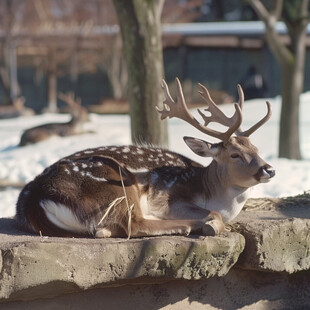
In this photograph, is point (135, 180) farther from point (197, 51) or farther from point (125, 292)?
point (197, 51)

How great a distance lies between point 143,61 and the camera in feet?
25.5

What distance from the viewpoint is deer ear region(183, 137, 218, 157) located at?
469cm

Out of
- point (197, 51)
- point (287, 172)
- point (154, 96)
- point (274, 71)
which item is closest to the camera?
point (154, 96)

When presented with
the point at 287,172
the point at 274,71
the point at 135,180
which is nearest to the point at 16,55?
the point at 274,71

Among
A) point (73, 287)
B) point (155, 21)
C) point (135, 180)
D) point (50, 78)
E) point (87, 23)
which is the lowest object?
point (50, 78)

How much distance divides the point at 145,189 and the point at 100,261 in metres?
0.73

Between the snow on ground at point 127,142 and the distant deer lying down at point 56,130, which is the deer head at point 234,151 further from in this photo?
the distant deer lying down at point 56,130

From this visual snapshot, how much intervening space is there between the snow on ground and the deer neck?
2.14 meters

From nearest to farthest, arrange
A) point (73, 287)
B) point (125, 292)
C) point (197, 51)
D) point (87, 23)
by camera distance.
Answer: point (73, 287) < point (125, 292) < point (197, 51) < point (87, 23)

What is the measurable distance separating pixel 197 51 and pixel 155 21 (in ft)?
59.5

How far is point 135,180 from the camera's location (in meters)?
4.63

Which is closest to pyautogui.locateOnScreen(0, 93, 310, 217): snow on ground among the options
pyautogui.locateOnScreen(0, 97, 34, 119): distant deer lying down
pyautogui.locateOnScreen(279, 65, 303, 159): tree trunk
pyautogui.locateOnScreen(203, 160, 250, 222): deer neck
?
pyautogui.locateOnScreen(279, 65, 303, 159): tree trunk

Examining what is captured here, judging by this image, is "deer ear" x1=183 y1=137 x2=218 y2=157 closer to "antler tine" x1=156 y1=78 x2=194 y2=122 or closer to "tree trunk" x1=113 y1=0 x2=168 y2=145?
"antler tine" x1=156 y1=78 x2=194 y2=122

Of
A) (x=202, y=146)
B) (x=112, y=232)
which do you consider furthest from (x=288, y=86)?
(x=112, y=232)
